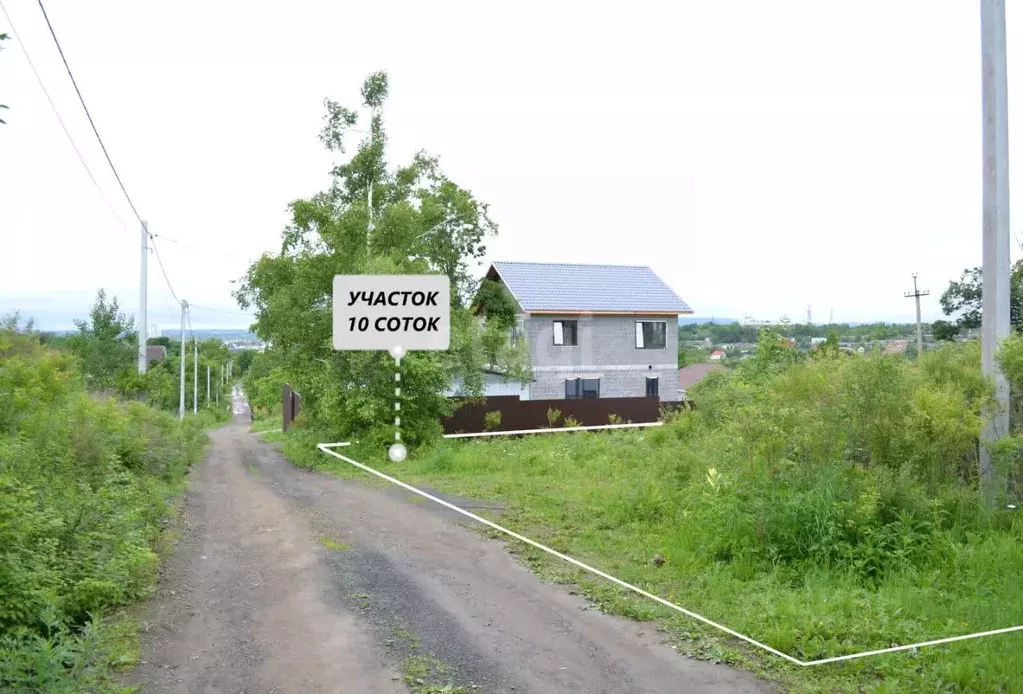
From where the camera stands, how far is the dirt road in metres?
4.77

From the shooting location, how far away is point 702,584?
262 inches

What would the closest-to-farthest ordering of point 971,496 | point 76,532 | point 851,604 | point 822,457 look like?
point 851,604, point 76,532, point 971,496, point 822,457

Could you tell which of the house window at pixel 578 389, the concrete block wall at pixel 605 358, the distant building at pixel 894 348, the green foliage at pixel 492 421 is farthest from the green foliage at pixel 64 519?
the house window at pixel 578 389

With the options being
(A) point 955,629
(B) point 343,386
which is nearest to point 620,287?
(B) point 343,386

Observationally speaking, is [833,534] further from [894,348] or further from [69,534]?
[69,534]

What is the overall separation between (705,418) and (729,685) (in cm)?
1073

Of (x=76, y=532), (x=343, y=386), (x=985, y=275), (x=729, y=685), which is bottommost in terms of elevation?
(x=729, y=685)

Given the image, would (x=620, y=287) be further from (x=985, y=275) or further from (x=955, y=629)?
(x=955, y=629)

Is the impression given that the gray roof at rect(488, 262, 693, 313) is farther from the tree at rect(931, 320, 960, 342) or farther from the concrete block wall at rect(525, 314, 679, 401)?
the tree at rect(931, 320, 960, 342)

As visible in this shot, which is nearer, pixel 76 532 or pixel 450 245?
pixel 76 532

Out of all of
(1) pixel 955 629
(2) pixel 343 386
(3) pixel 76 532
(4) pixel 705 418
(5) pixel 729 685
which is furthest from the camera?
(4) pixel 705 418

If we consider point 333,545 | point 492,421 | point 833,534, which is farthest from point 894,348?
point 492,421

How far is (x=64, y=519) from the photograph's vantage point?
656 cm

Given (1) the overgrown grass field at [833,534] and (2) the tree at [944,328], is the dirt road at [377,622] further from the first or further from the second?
(2) the tree at [944,328]
